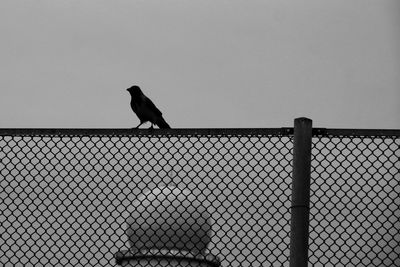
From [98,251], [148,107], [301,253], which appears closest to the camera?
[301,253]

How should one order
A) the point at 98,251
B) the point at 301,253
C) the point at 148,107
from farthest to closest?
the point at 148,107 < the point at 98,251 < the point at 301,253

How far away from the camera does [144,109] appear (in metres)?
11.7

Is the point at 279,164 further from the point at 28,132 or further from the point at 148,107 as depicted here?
the point at 148,107

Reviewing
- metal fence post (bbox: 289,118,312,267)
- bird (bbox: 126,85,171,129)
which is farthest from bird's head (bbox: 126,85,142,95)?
metal fence post (bbox: 289,118,312,267)

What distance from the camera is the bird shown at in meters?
11.3

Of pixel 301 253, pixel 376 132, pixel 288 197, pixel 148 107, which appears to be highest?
pixel 148 107

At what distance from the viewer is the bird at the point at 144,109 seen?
11258 millimetres

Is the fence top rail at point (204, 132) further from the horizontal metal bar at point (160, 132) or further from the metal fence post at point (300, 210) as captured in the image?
the metal fence post at point (300, 210)

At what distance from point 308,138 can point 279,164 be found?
0.51 meters

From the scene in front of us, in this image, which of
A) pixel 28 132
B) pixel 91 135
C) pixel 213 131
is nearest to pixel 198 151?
pixel 213 131

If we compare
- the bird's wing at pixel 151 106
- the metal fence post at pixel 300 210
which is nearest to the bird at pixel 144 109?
the bird's wing at pixel 151 106

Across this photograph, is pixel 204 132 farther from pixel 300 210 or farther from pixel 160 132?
pixel 300 210

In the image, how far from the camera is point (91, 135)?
5539 millimetres

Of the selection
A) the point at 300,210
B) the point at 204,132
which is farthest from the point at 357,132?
the point at 204,132
